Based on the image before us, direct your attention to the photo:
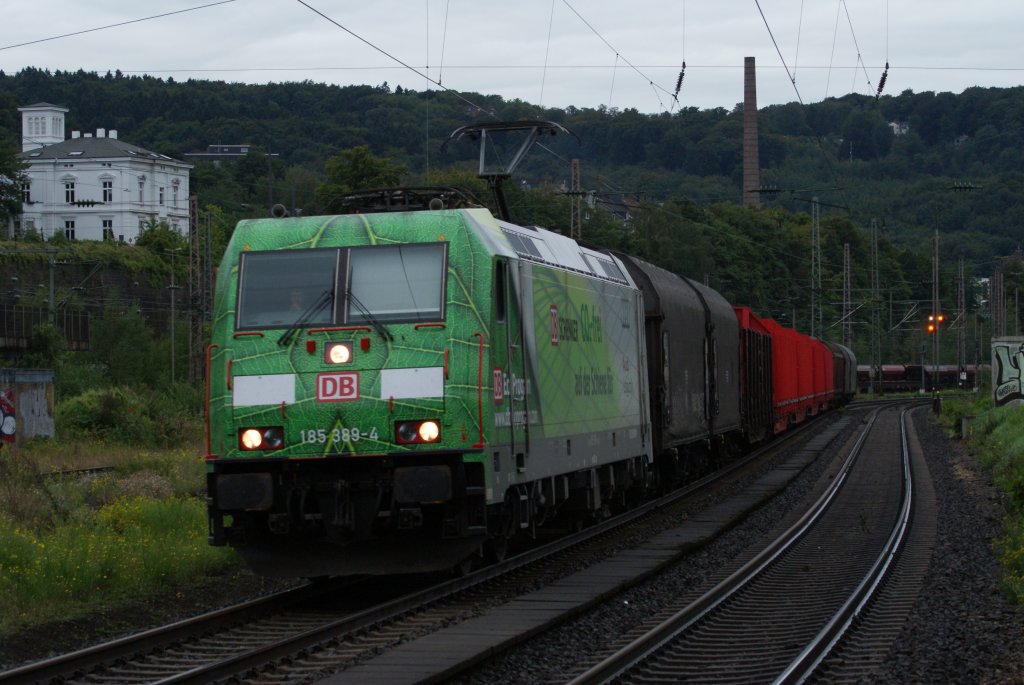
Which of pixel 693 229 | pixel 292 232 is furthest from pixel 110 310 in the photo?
pixel 693 229

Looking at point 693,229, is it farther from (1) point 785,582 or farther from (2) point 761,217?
(1) point 785,582

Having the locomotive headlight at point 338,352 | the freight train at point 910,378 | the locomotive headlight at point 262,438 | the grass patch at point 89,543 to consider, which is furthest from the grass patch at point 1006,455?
the freight train at point 910,378

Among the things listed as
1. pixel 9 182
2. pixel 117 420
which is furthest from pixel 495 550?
pixel 9 182

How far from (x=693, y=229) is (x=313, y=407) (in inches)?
3447

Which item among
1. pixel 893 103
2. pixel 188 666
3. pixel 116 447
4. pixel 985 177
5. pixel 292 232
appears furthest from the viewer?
pixel 893 103

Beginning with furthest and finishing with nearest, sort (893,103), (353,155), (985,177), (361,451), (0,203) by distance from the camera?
(893,103)
(985,177)
(0,203)
(353,155)
(361,451)

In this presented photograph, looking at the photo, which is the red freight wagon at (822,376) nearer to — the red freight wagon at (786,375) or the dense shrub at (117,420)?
the red freight wagon at (786,375)

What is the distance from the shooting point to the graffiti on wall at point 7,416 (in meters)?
31.3

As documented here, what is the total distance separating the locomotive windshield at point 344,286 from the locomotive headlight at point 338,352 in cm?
21

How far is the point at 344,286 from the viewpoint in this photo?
41.2 ft

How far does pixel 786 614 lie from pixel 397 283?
467 cm

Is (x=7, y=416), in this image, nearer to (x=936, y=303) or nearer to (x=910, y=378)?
(x=936, y=303)

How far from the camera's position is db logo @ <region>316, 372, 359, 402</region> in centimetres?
1208

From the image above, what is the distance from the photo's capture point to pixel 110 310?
53500 mm
